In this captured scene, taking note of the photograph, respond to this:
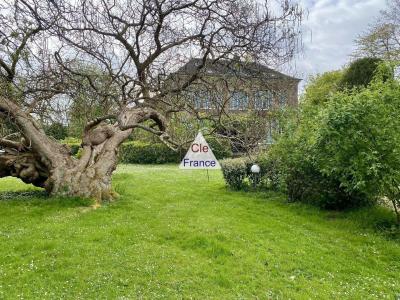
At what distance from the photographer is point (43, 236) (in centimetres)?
682

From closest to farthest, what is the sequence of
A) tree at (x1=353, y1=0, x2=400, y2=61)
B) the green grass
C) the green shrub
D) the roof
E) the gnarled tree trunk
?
the green grass, the gnarled tree trunk, the roof, the green shrub, tree at (x1=353, y1=0, x2=400, y2=61)

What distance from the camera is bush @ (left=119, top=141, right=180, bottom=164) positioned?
24969 mm

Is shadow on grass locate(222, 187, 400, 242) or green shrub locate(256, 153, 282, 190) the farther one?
green shrub locate(256, 153, 282, 190)

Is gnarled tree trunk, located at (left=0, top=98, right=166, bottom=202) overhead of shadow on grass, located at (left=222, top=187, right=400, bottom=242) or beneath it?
overhead

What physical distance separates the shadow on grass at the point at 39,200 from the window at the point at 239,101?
16.2 feet

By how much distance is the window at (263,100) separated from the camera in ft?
34.4

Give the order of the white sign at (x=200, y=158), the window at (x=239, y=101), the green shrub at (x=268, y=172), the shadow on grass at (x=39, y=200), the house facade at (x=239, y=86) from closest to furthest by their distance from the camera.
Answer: the shadow on grass at (x=39, y=200), the house facade at (x=239, y=86), the window at (x=239, y=101), the green shrub at (x=268, y=172), the white sign at (x=200, y=158)

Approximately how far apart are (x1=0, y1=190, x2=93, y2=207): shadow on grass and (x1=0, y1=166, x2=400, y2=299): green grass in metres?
0.04

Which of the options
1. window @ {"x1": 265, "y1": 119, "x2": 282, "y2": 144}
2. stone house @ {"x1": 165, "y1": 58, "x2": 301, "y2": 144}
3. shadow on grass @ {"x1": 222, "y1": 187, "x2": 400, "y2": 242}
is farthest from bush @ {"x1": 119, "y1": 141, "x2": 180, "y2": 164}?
shadow on grass @ {"x1": 222, "y1": 187, "x2": 400, "y2": 242}

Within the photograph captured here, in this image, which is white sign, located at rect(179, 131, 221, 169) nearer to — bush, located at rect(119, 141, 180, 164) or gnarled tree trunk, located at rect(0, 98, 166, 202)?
gnarled tree trunk, located at rect(0, 98, 166, 202)

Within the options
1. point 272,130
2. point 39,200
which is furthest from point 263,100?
point 39,200

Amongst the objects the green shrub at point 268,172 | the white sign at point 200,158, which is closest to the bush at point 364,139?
the green shrub at point 268,172

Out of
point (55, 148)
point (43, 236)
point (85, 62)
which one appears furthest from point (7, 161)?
point (43, 236)

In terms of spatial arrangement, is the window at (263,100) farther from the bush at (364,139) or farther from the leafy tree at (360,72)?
the leafy tree at (360,72)
